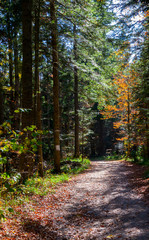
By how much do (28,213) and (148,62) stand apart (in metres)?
8.74

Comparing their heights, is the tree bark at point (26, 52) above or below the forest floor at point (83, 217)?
above

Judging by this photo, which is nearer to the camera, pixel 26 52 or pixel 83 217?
pixel 83 217

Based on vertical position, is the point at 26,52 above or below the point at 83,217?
above

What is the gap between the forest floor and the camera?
4.05 meters

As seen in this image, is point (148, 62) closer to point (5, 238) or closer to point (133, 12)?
point (133, 12)

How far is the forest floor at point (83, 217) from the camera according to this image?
405cm

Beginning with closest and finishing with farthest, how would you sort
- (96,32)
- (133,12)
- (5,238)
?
(5,238), (133,12), (96,32)

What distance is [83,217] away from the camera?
5.17 m

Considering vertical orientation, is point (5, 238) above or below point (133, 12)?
below

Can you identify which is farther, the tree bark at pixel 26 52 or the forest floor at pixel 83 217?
the tree bark at pixel 26 52

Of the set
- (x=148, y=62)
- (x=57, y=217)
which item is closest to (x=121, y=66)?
(x=148, y=62)

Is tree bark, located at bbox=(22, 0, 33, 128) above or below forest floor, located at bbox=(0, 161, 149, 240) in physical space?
above

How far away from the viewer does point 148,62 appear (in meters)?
9.65

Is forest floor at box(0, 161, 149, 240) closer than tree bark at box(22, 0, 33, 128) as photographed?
Yes
